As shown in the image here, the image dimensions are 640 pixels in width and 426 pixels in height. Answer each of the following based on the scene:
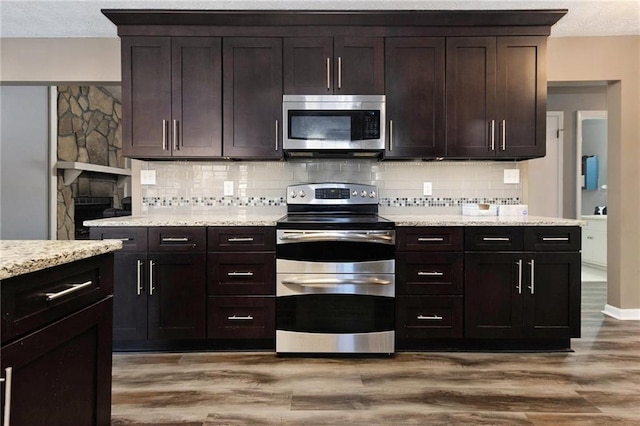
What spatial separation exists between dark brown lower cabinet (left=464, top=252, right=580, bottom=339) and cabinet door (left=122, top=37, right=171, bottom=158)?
2288mm

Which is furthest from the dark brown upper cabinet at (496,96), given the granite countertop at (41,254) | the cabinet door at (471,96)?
the granite countertop at (41,254)

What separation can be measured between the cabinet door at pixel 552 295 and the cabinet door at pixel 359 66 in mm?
1572

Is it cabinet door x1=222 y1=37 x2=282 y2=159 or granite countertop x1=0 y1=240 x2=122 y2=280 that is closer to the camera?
granite countertop x1=0 y1=240 x2=122 y2=280

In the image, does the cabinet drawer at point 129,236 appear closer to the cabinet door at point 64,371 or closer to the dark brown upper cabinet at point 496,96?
the cabinet door at point 64,371

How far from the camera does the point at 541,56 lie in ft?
9.23

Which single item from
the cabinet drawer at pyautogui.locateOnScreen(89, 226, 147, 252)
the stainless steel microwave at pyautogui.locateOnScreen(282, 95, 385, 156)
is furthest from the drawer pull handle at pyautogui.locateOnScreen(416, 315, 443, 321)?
the cabinet drawer at pyautogui.locateOnScreen(89, 226, 147, 252)

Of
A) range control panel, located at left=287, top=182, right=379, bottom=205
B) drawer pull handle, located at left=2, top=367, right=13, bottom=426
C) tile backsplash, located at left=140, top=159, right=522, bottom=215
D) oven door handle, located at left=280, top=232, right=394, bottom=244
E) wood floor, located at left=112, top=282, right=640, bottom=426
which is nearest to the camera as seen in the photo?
drawer pull handle, located at left=2, top=367, right=13, bottom=426

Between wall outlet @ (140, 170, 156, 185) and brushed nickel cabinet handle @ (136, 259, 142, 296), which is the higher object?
wall outlet @ (140, 170, 156, 185)

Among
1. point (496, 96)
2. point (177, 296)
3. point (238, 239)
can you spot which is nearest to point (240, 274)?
point (238, 239)

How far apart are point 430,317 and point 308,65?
75.3 inches

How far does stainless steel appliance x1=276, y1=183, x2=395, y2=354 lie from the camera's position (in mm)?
2512

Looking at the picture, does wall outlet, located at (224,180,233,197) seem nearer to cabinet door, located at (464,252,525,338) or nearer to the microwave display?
the microwave display

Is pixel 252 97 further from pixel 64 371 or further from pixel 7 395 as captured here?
pixel 7 395

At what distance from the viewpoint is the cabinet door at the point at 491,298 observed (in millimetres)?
2574
